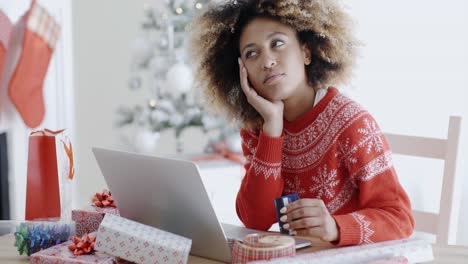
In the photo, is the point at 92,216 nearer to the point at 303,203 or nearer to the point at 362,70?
the point at 303,203

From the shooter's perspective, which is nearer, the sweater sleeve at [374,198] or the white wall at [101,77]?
the sweater sleeve at [374,198]

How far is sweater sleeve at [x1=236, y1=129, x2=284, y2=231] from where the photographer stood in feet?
4.35

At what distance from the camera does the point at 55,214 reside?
1.22 meters

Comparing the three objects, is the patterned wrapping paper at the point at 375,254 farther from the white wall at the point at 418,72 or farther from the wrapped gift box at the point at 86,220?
the white wall at the point at 418,72

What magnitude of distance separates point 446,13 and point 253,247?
1944 millimetres

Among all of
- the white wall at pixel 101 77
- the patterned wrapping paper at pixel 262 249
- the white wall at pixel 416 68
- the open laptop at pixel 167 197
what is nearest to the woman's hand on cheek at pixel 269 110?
the open laptop at pixel 167 197

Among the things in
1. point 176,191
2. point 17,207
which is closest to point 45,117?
point 17,207

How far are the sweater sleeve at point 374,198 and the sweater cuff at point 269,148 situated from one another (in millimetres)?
156

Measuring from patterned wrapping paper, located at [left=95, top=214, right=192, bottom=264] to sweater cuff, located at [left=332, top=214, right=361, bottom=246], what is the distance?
0.29 m

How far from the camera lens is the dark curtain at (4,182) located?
8.25ft

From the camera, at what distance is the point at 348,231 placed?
3.68ft

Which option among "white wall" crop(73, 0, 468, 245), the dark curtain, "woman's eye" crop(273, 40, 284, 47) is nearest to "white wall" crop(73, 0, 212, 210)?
the dark curtain

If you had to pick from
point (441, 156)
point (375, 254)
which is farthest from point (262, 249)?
point (441, 156)

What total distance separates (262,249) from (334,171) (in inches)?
16.3
